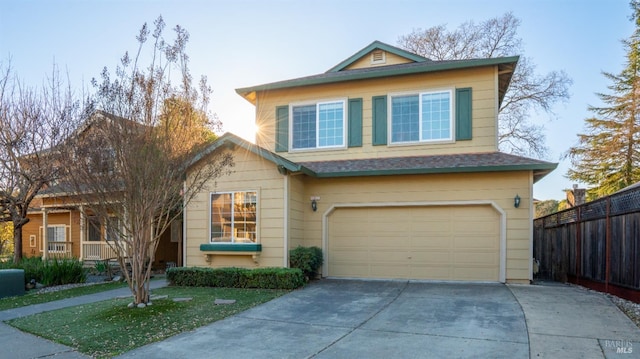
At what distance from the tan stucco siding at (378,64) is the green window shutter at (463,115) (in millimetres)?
2551

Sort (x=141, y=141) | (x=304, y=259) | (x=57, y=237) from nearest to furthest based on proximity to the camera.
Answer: (x=141, y=141), (x=304, y=259), (x=57, y=237)

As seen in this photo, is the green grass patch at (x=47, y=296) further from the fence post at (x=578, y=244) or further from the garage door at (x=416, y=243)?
the fence post at (x=578, y=244)

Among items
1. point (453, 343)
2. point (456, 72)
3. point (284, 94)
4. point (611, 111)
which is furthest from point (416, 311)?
point (611, 111)

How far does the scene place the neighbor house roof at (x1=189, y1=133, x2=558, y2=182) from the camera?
31.9ft

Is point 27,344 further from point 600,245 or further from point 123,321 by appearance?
point 600,245

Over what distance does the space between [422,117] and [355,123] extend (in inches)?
76.4

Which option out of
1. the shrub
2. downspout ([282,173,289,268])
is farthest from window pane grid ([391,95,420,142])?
the shrub

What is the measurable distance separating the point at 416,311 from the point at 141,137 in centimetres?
576

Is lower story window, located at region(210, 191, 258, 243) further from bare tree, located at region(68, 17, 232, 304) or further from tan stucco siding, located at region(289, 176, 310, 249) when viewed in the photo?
bare tree, located at region(68, 17, 232, 304)

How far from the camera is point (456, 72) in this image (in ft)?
36.8

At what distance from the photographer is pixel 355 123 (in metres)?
12.0

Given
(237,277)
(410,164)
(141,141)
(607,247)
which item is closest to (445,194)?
(410,164)

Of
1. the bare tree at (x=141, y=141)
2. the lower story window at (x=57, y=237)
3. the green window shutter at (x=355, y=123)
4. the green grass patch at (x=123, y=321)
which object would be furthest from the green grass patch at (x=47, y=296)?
the lower story window at (x=57, y=237)

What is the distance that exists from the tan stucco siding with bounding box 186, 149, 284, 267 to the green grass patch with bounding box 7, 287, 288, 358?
1.64 m
